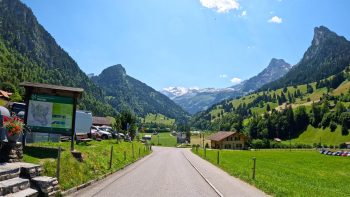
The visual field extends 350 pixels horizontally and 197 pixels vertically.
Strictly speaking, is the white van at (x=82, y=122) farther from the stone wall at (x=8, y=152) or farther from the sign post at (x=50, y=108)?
the stone wall at (x=8, y=152)

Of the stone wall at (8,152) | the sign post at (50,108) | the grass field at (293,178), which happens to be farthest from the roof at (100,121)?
the stone wall at (8,152)

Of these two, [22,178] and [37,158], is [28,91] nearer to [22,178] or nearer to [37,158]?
[37,158]

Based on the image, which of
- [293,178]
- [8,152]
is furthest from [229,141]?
[8,152]

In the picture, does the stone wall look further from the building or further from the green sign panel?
the building

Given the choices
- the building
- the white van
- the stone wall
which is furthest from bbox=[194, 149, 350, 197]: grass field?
the building

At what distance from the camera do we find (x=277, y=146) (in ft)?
573

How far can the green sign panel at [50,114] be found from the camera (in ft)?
74.0

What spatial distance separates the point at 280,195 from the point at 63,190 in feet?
36.0

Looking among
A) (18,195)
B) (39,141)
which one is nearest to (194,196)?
(18,195)

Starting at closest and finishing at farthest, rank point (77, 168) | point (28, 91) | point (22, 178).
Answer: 1. point (22, 178)
2. point (77, 168)
3. point (28, 91)

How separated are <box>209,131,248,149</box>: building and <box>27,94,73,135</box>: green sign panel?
5566 inches

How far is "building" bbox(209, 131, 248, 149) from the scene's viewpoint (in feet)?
533

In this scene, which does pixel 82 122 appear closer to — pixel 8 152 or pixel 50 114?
pixel 50 114

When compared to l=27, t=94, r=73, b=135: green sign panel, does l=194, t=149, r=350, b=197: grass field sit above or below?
below
